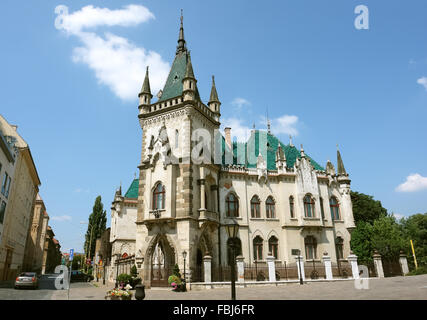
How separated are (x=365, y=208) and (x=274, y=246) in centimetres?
1948

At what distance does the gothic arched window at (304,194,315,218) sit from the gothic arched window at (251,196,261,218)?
500 centimetres

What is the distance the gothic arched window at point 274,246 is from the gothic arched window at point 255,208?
9.13 feet

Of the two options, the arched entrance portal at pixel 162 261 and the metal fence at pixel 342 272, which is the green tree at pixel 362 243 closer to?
the metal fence at pixel 342 272

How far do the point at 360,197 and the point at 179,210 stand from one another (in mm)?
30523

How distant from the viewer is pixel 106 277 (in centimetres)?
3753

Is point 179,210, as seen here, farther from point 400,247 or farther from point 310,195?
point 400,247

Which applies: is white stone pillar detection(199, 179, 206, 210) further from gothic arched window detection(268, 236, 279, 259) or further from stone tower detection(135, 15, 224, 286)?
gothic arched window detection(268, 236, 279, 259)

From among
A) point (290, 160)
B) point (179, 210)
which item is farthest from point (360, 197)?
point (179, 210)

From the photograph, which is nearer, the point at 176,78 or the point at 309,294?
the point at 309,294

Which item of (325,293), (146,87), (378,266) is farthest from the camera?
(146,87)

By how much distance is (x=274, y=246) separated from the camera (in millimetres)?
31172

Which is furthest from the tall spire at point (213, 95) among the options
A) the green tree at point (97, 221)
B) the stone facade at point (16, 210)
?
the green tree at point (97, 221)

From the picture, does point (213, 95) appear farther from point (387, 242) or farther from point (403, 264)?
point (403, 264)

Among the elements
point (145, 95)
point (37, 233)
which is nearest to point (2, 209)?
point (145, 95)
